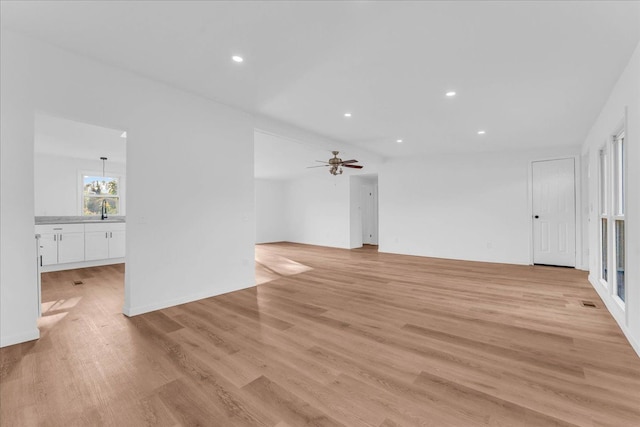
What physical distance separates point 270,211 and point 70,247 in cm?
610

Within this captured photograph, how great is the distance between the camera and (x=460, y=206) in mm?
6789

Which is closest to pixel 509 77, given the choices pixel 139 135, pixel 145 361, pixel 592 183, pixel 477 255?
pixel 592 183

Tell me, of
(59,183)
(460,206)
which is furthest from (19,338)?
(460,206)

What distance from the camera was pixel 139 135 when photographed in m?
3.10

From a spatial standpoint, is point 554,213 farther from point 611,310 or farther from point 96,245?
point 96,245

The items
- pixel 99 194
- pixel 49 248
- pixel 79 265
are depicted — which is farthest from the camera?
pixel 99 194

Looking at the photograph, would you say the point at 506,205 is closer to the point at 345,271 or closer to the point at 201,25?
the point at 345,271

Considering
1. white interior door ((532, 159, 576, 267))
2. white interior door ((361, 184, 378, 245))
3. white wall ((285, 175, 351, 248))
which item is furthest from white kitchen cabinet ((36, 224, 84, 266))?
white interior door ((532, 159, 576, 267))

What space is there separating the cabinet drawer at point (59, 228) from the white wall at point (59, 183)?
1.45 m

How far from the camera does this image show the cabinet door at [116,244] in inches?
236

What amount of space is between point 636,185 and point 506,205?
4297mm

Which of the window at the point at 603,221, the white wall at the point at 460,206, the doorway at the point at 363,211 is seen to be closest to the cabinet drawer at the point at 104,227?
the doorway at the point at 363,211

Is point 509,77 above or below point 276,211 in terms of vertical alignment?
above

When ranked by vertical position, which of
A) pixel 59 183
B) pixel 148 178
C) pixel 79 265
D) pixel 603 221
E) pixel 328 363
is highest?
pixel 59 183
